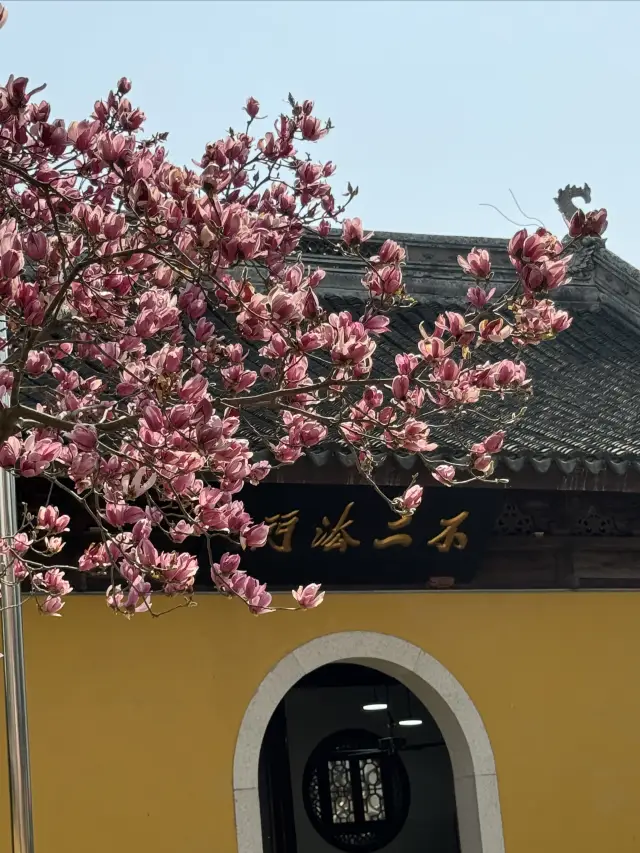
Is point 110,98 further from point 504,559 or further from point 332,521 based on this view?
point 504,559

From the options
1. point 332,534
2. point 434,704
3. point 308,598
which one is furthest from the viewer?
point 434,704

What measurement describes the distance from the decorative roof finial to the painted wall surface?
4.07m

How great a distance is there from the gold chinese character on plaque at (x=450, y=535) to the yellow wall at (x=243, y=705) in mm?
343

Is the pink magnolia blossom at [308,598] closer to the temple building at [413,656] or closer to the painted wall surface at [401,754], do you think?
the temple building at [413,656]

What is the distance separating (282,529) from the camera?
5.71 meters

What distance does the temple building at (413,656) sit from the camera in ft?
17.7

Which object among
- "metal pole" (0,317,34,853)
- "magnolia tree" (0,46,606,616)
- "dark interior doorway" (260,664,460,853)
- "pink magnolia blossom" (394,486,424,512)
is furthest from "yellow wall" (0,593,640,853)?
"dark interior doorway" (260,664,460,853)

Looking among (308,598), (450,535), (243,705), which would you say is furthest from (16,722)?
(450,535)

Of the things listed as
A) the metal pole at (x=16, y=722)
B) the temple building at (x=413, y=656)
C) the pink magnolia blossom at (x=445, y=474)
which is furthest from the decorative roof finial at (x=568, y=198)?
the metal pole at (x=16, y=722)

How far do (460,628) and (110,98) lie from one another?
3412 mm

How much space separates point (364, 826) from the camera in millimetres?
9133

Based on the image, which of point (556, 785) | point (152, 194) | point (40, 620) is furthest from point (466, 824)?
point (152, 194)

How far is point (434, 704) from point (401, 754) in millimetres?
3558

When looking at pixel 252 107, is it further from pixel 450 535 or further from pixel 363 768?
pixel 363 768
